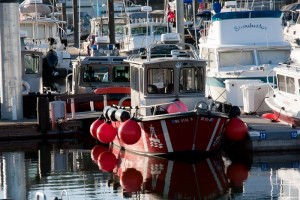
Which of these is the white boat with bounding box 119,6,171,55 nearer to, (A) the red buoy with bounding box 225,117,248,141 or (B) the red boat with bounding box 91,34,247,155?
(B) the red boat with bounding box 91,34,247,155

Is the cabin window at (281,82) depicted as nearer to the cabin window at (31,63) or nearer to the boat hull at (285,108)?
the boat hull at (285,108)

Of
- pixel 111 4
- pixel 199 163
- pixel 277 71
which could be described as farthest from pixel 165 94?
pixel 111 4

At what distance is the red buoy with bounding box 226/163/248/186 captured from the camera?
22247 millimetres

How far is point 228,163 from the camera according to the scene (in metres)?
24.6

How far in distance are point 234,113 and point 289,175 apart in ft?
10.1

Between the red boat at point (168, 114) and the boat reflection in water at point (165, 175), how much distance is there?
1.27 ft

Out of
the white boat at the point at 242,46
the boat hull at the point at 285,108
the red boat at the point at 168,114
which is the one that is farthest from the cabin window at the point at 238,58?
the red boat at the point at 168,114

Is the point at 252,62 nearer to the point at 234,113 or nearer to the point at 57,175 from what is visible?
the point at 234,113

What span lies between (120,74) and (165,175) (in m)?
9.52

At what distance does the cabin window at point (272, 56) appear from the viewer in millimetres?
33125

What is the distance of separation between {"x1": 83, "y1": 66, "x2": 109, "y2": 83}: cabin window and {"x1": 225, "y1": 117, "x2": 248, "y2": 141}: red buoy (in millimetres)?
7431

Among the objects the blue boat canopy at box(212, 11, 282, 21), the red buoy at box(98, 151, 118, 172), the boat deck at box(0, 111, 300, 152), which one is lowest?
the red buoy at box(98, 151, 118, 172)

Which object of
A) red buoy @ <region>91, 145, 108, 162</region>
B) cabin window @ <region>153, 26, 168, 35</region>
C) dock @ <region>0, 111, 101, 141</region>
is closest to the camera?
red buoy @ <region>91, 145, 108, 162</region>

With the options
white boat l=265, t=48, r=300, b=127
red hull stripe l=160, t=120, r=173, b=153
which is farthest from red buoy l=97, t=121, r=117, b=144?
white boat l=265, t=48, r=300, b=127
